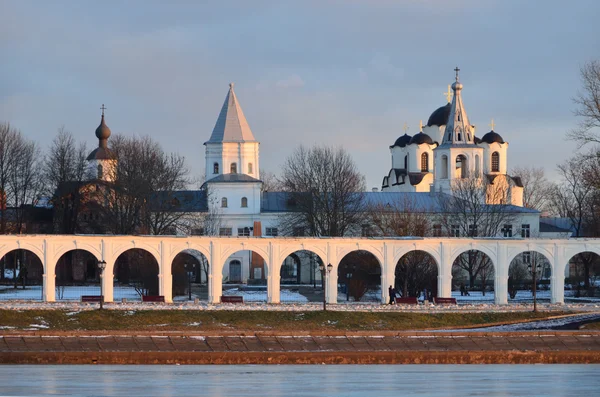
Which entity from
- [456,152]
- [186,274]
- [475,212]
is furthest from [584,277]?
[186,274]

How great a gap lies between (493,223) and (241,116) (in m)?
16.5

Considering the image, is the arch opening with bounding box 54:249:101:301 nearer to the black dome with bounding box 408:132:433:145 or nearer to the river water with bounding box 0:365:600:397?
the black dome with bounding box 408:132:433:145

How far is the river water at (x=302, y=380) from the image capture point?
2394cm

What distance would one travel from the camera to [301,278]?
245ft

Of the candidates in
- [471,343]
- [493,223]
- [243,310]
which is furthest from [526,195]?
[471,343]

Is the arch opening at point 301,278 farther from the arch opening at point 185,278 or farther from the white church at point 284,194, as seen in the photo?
the arch opening at point 185,278

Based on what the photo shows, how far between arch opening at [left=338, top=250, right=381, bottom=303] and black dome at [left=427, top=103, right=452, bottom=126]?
28.8m

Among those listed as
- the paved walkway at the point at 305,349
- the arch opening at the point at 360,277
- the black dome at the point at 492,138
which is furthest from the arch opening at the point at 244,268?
the paved walkway at the point at 305,349

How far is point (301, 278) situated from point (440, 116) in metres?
20.2

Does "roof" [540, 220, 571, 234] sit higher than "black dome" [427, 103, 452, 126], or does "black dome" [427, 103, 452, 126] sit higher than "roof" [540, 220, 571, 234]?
"black dome" [427, 103, 452, 126]

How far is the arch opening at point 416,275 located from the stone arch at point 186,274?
352 inches

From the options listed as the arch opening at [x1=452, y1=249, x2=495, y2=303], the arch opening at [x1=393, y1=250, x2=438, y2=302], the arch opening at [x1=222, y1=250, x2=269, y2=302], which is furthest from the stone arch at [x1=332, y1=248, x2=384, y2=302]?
the arch opening at [x1=222, y1=250, x2=269, y2=302]

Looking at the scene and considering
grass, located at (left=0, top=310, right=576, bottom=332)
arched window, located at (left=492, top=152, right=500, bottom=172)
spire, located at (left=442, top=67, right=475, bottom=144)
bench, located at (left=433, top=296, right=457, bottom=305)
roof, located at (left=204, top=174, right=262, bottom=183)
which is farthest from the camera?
arched window, located at (left=492, top=152, right=500, bottom=172)

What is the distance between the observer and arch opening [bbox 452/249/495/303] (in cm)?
5966
